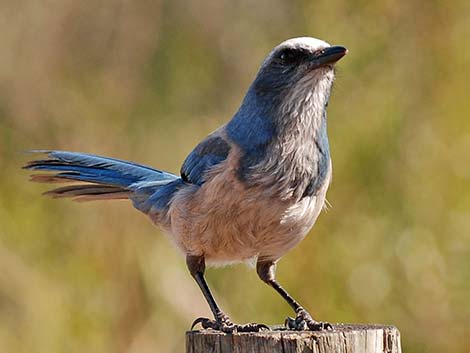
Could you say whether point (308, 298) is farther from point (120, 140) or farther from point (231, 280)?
point (120, 140)

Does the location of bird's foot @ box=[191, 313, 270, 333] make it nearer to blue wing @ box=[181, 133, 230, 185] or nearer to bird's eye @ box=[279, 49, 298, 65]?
blue wing @ box=[181, 133, 230, 185]

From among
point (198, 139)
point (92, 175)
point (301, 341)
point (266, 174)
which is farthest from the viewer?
point (198, 139)

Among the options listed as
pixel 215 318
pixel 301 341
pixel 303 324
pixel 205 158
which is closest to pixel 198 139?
pixel 205 158

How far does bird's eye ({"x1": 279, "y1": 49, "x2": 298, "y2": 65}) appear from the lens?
4.91 meters

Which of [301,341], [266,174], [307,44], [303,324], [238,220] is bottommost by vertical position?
[301,341]

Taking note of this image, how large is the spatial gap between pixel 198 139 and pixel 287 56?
2.27m

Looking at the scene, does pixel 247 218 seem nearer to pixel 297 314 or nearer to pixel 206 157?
pixel 206 157

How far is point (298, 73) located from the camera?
4926 millimetres

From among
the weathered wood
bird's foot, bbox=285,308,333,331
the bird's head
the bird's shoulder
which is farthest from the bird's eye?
the weathered wood

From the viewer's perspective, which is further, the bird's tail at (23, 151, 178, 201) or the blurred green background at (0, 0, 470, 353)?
the blurred green background at (0, 0, 470, 353)

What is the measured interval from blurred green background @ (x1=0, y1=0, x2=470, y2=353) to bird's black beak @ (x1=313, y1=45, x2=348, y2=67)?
3.80 feet

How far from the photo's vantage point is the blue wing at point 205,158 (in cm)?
502

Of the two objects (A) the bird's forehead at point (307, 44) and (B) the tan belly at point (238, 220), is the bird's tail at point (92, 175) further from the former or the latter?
(A) the bird's forehead at point (307, 44)

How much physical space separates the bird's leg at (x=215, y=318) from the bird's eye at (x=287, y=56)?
101cm
